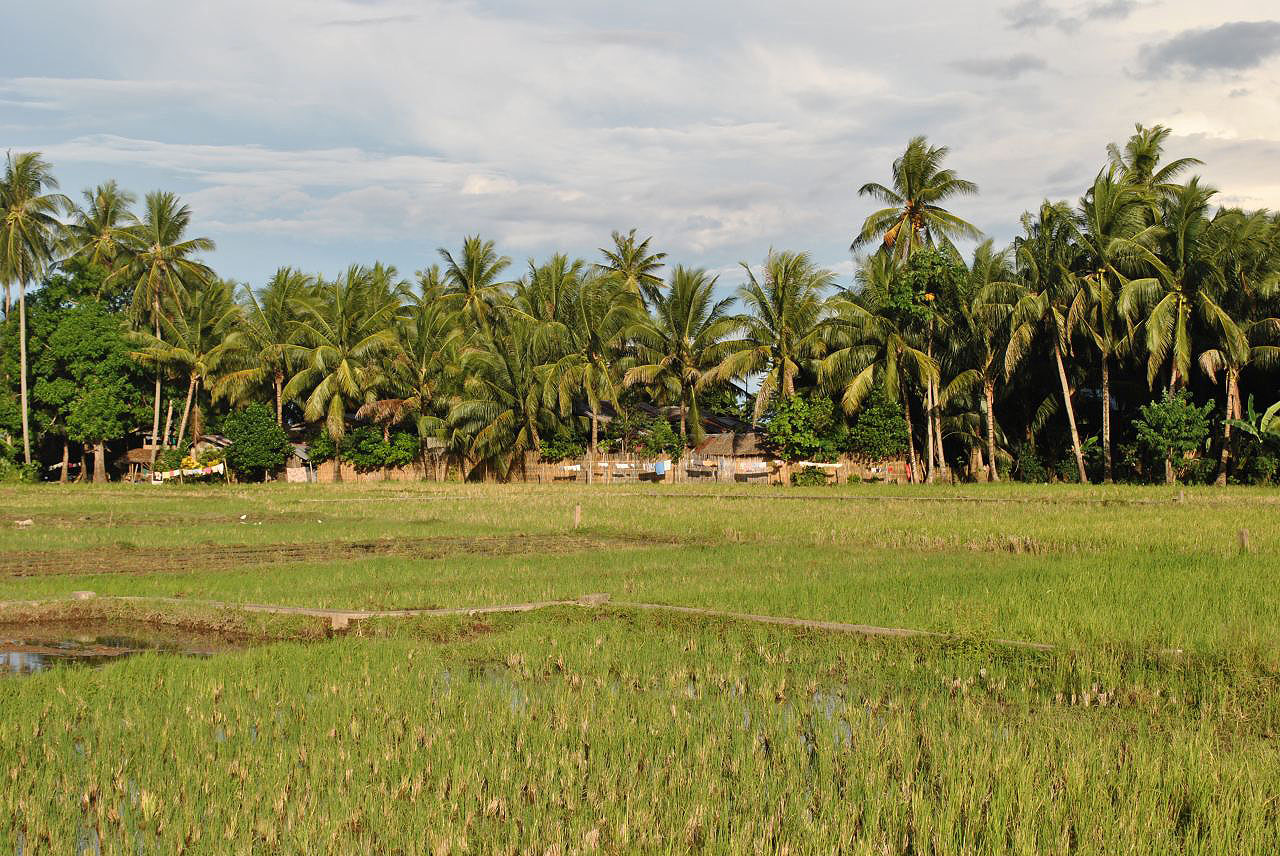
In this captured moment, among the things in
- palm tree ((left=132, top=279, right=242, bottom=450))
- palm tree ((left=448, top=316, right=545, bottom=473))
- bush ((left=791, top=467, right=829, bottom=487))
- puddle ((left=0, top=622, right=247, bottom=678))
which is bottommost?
puddle ((left=0, top=622, right=247, bottom=678))

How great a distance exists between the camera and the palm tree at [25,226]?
33.2m

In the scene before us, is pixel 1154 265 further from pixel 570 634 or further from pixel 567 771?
pixel 567 771

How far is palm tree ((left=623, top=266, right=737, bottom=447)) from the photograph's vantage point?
32.1 meters

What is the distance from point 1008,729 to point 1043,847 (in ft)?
4.47

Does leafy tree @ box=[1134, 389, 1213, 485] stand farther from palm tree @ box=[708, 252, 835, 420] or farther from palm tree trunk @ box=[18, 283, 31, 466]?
palm tree trunk @ box=[18, 283, 31, 466]

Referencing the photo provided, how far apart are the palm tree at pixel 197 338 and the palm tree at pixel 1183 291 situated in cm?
2709

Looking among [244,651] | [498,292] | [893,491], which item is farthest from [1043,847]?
[498,292]

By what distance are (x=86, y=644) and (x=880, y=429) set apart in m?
25.0

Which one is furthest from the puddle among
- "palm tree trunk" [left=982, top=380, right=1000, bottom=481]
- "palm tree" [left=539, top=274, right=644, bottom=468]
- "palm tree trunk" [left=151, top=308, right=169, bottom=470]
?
"palm tree trunk" [left=151, top=308, right=169, bottom=470]

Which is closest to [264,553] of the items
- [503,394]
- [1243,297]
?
[503,394]

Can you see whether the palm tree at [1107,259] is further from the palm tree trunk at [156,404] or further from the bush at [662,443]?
the palm tree trunk at [156,404]

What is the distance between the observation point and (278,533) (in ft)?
53.0

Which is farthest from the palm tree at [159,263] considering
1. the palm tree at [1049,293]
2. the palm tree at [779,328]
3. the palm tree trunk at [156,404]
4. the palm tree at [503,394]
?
the palm tree at [1049,293]

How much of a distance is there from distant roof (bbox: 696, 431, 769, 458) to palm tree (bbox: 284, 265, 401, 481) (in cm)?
1063
